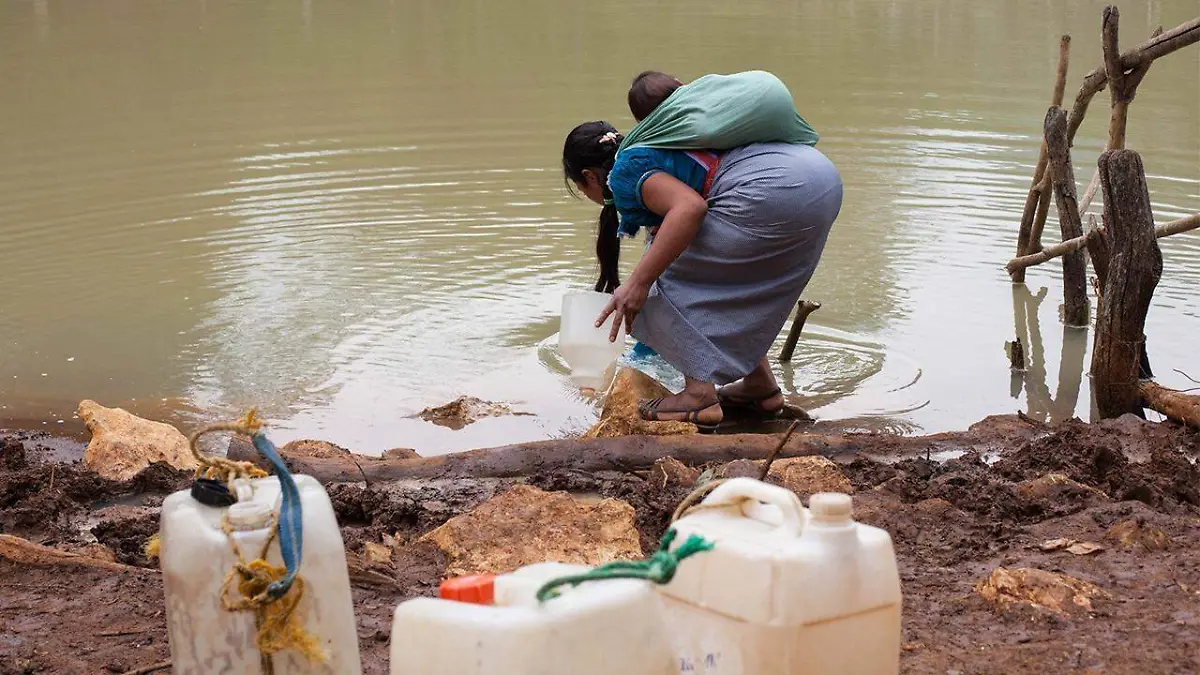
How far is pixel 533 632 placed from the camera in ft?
5.63

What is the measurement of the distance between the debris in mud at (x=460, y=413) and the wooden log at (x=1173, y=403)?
218 centimetres

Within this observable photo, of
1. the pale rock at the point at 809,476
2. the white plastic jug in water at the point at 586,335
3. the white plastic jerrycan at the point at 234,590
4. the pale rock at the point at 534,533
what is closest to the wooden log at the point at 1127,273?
the pale rock at the point at 809,476

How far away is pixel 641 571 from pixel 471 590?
0.24 m

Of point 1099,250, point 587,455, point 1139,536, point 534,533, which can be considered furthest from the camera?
point 1099,250

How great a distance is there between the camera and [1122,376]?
4.56m

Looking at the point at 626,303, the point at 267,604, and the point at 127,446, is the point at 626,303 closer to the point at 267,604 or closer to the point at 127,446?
the point at 127,446

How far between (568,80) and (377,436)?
351 inches

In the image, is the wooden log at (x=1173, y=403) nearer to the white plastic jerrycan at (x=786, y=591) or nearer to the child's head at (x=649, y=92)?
the child's head at (x=649, y=92)

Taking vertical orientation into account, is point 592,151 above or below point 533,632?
above

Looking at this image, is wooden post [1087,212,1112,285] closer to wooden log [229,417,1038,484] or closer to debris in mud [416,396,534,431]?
wooden log [229,417,1038,484]

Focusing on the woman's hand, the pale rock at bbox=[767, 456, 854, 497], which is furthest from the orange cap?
the woman's hand

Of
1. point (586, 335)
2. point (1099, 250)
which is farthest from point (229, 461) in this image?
point (1099, 250)

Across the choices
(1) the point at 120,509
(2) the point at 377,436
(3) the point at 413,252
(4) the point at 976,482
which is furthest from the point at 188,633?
(3) the point at 413,252

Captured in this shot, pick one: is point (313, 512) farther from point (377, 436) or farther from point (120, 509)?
point (377, 436)
